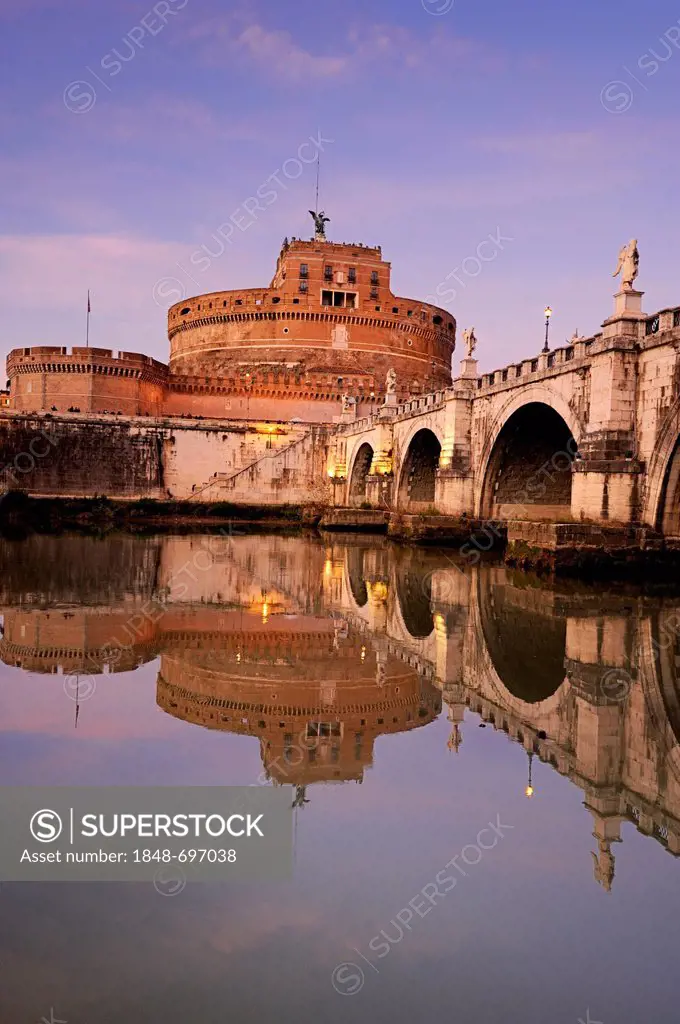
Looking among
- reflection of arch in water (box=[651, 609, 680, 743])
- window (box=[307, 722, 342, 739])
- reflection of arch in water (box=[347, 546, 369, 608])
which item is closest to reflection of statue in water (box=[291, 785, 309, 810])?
window (box=[307, 722, 342, 739])

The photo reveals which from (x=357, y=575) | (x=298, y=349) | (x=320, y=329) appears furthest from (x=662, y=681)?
(x=320, y=329)

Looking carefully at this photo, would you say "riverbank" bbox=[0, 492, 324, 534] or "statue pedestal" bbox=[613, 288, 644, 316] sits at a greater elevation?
"statue pedestal" bbox=[613, 288, 644, 316]

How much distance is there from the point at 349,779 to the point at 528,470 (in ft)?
70.7

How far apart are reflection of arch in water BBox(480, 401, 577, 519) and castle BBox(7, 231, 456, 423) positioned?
3329 centimetres

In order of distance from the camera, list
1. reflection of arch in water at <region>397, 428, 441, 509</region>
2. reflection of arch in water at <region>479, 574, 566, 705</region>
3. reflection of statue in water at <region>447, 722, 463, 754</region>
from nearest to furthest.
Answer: reflection of statue in water at <region>447, 722, 463, 754</region>, reflection of arch in water at <region>479, 574, 566, 705</region>, reflection of arch in water at <region>397, 428, 441, 509</region>

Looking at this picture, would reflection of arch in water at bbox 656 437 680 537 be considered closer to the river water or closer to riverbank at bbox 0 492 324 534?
the river water

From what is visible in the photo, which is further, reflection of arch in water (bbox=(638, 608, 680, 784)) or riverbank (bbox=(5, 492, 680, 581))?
Answer: riverbank (bbox=(5, 492, 680, 581))

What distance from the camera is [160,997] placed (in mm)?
2711

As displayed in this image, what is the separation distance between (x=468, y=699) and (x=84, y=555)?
1372 centimetres

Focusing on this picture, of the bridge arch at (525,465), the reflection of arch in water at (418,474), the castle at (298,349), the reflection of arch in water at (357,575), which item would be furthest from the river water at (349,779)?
the castle at (298,349)

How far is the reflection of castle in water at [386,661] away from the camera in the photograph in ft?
16.4

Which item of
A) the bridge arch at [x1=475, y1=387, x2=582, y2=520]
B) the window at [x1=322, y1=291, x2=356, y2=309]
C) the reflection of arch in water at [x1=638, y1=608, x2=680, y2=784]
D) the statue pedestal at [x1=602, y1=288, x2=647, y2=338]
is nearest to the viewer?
the reflection of arch in water at [x1=638, y1=608, x2=680, y2=784]

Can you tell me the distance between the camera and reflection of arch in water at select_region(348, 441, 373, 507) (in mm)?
42841

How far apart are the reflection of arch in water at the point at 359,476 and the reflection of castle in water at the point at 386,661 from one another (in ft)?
91.6
